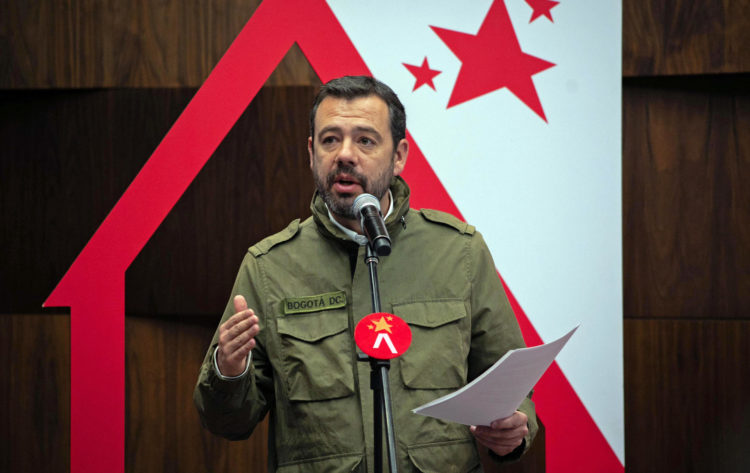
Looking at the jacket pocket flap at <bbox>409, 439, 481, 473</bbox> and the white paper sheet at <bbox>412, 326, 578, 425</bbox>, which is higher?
the white paper sheet at <bbox>412, 326, 578, 425</bbox>

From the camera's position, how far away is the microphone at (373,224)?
1.14 meters

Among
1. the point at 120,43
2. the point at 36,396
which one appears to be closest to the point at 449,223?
the point at 120,43

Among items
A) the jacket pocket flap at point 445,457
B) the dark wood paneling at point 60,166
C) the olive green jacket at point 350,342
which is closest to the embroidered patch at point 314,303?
the olive green jacket at point 350,342

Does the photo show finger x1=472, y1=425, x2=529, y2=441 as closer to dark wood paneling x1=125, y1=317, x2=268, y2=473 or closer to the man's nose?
the man's nose

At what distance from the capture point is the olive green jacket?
4.83ft

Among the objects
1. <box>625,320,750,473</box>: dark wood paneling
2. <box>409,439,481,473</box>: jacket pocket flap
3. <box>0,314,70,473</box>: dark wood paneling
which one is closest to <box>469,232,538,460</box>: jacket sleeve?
<box>409,439,481,473</box>: jacket pocket flap

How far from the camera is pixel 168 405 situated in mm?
2549

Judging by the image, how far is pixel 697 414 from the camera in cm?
241

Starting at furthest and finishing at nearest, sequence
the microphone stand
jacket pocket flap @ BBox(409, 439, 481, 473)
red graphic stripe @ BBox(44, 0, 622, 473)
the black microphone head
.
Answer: red graphic stripe @ BBox(44, 0, 622, 473) < jacket pocket flap @ BBox(409, 439, 481, 473) < the black microphone head < the microphone stand

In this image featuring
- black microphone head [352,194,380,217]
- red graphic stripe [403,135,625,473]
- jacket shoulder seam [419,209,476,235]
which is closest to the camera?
black microphone head [352,194,380,217]

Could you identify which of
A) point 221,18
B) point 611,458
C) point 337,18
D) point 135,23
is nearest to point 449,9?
point 337,18

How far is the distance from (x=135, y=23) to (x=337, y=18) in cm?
72

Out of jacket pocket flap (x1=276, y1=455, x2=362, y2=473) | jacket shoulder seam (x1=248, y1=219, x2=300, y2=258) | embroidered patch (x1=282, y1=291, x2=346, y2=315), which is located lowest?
jacket pocket flap (x1=276, y1=455, x2=362, y2=473)

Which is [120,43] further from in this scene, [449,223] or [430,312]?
[430,312]
